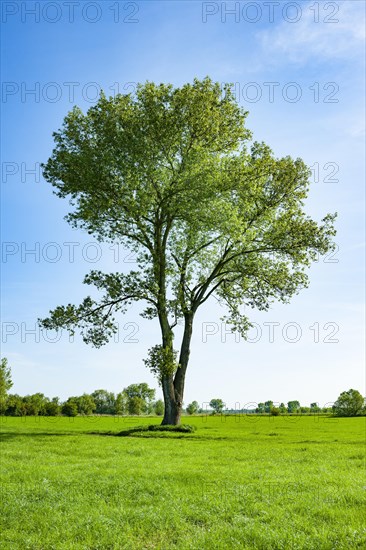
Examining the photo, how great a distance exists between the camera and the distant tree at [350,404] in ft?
288

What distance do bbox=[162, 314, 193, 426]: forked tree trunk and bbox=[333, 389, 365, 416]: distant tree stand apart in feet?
200

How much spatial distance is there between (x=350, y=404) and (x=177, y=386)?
206 ft

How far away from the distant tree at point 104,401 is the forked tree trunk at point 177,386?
287 ft

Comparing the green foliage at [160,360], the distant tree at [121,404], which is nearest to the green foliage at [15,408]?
the distant tree at [121,404]

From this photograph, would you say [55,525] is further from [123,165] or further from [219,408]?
[219,408]

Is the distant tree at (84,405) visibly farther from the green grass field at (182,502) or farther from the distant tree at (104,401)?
the green grass field at (182,502)

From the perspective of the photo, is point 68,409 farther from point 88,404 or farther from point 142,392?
point 142,392

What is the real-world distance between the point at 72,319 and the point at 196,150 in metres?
14.6

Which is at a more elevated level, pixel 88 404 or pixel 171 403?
pixel 171 403

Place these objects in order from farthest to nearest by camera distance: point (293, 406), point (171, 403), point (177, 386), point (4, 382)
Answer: point (293, 406) → point (4, 382) → point (177, 386) → point (171, 403)

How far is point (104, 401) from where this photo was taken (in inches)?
5153

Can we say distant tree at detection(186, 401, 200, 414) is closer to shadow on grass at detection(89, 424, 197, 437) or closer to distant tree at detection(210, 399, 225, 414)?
distant tree at detection(210, 399, 225, 414)

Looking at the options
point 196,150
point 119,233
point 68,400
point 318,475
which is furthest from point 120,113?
point 68,400

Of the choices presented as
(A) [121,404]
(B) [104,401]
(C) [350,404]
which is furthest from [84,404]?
(C) [350,404]
